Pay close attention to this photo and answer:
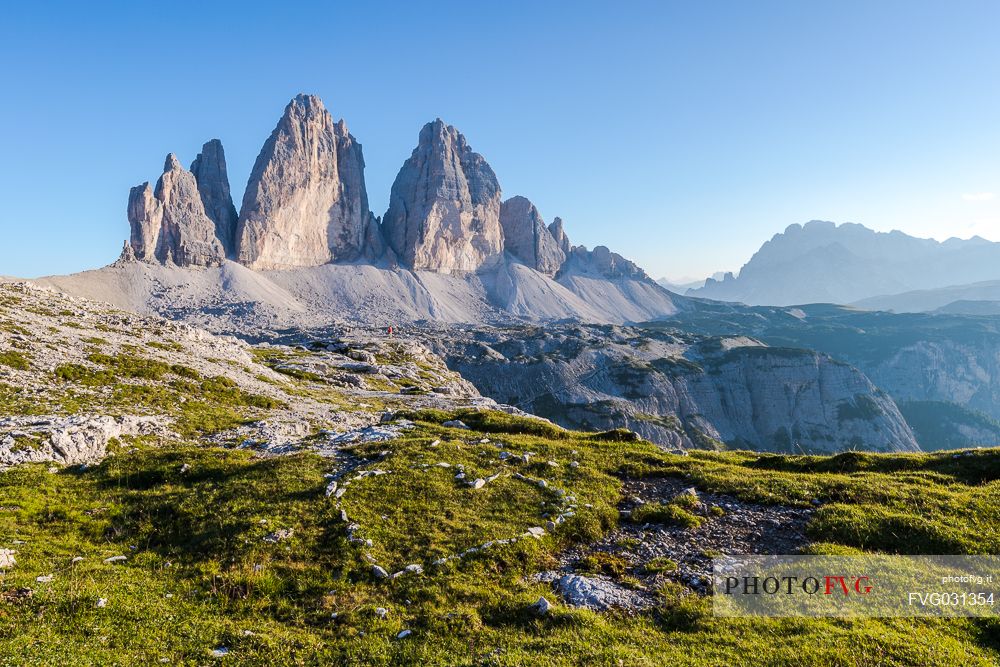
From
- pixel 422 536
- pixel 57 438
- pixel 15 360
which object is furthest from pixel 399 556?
pixel 15 360

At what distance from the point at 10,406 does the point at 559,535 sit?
32182 mm

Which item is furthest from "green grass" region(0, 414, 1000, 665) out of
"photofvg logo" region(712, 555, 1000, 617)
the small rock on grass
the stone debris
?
"photofvg logo" region(712, 555, 1000, 617)

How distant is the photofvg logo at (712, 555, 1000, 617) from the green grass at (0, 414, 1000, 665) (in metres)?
0.70

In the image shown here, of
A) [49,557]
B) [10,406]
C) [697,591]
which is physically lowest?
[697,591]

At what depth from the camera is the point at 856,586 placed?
13203mm

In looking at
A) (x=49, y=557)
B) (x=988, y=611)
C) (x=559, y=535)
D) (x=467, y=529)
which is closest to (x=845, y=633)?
(x=988, y=611)

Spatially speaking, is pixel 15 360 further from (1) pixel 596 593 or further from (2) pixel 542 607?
(1) pixel 596 593

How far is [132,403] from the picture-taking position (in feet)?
108

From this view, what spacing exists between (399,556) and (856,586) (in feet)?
42.8

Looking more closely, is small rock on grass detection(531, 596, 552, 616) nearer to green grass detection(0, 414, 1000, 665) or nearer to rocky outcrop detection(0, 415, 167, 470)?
green grass detection(0, 414, 1000, 665)

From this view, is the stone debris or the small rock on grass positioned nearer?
the small rock on grass

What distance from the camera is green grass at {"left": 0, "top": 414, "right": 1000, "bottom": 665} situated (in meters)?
10.4

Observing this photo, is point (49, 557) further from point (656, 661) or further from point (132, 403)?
point (132, 403)

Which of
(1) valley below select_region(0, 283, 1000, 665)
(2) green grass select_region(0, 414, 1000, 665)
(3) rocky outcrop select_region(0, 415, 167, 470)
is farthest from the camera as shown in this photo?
(3) rocky outcrop select_region(0, 415, 167, 470)
